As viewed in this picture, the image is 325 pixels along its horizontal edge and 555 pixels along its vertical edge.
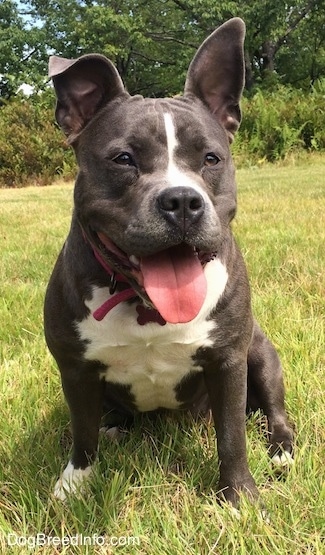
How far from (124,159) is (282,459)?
44.6 inches

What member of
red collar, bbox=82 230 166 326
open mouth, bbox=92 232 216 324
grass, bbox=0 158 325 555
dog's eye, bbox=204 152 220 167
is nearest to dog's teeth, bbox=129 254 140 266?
open mouth, bbox=92 232 216 324

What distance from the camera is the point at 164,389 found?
2053 mm

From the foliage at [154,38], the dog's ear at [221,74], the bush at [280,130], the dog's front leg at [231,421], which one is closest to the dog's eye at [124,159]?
the dog's ear at [221,74]

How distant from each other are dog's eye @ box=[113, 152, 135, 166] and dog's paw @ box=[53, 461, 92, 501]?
3.32 ft

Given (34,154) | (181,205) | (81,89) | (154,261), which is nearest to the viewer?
(181,205)

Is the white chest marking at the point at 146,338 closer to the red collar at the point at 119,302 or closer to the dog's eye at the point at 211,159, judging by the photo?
the red collar at the point at 119,302

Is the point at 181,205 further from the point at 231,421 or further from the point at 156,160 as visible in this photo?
the point at 231,421

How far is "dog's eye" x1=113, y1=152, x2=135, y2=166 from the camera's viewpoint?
180 centimetres

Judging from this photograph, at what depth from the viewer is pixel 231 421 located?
1.92 metres

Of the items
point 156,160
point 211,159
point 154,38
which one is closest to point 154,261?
point 156,160

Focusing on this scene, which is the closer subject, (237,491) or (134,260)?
(134,260)

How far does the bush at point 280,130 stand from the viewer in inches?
568

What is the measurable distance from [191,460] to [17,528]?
61 centimetres

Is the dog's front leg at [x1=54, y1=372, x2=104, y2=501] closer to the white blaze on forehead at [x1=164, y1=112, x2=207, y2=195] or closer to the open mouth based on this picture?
the open mouth
